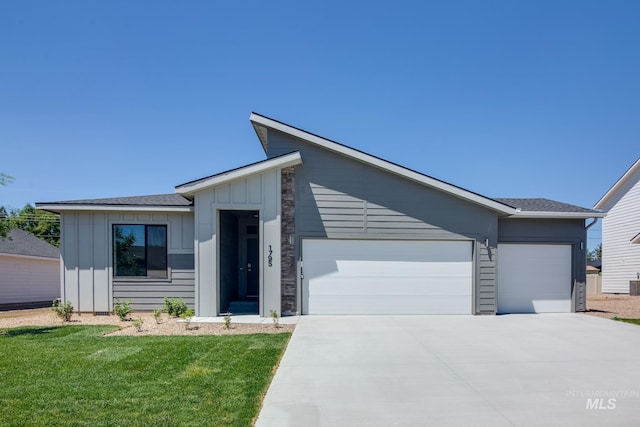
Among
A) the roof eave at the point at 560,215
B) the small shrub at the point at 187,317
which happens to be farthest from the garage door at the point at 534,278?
the small shrub at the point at 187,317

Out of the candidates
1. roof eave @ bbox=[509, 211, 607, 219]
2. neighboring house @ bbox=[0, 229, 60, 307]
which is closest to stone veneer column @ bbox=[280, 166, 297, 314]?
roof eave @ bbox=[509, 211, 607, 219]

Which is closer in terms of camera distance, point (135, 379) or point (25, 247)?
point (135, 379)

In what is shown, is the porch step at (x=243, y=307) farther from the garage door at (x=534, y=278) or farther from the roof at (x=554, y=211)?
the roof at (x=554, y=211)

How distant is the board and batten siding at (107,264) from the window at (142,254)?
191 mm

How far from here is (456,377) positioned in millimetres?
4438

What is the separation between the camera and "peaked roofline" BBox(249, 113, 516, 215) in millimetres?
8805

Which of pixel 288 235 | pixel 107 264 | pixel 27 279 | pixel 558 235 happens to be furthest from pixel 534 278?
pixel 27 279

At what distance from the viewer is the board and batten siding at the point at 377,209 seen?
8930 mm

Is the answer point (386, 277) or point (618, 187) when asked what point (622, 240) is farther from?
point (386, 277)

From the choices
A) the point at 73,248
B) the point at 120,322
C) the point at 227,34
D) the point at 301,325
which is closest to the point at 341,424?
the point at 301,325

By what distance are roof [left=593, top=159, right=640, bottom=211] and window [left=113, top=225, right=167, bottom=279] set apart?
2277 centimetres

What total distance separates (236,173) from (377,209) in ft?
12.7

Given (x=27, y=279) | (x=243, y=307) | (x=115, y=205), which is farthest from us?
(x=27, y=279)

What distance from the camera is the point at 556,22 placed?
395 inches
